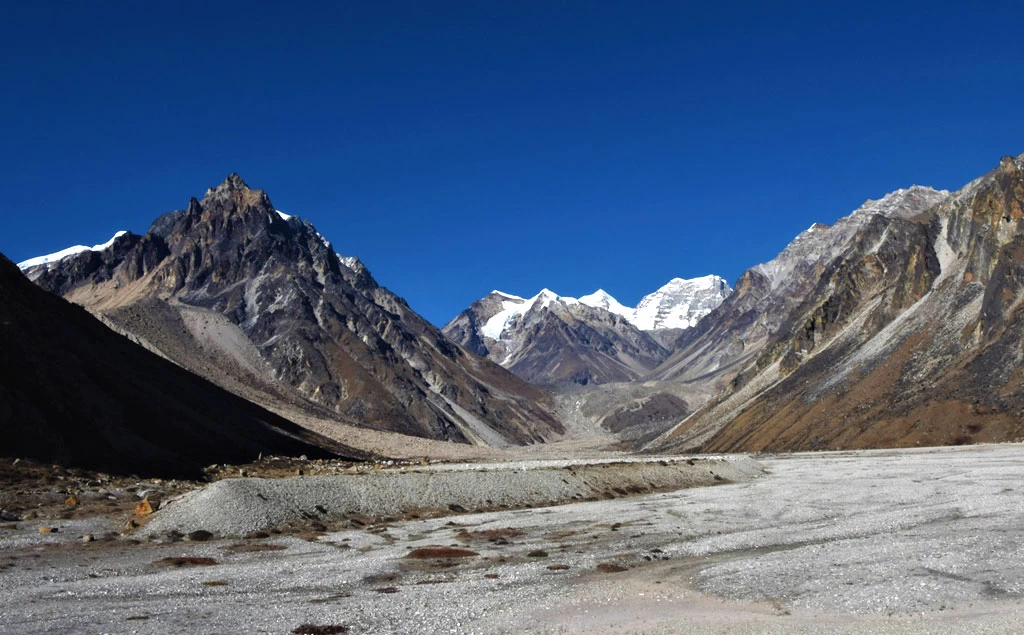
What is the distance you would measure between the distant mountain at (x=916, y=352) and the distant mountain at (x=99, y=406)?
81.4 metres

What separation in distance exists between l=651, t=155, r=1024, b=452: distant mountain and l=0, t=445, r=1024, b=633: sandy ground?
203 ft

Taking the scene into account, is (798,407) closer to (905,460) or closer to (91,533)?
(905,460)

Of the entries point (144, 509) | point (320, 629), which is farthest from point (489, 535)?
point (320, 629)

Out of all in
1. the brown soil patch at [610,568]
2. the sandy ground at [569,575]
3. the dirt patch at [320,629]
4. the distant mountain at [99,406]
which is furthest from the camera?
the distant mountain at [99,406]

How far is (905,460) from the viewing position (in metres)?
94.9

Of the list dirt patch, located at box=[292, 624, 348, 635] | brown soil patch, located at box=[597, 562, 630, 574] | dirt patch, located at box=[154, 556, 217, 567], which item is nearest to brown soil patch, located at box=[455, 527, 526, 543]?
brown soil patch, located at box=[597, 562, 630, 574]

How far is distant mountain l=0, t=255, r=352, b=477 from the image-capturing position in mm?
68188

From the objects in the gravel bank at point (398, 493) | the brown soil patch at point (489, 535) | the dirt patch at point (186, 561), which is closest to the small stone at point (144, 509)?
the gravel bank at point (398, 493)

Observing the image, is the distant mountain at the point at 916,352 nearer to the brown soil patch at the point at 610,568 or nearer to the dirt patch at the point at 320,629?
the brown soil patch at the point at 610,568

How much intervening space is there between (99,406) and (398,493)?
110 feet

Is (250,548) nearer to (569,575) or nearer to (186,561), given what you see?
(186,561)

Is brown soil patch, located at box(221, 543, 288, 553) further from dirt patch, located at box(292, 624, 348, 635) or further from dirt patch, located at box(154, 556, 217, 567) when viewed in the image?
dirt patch, located at box(292, 624, 348, 635)

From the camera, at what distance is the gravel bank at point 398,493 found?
5128 centimetres

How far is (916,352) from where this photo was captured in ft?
455
